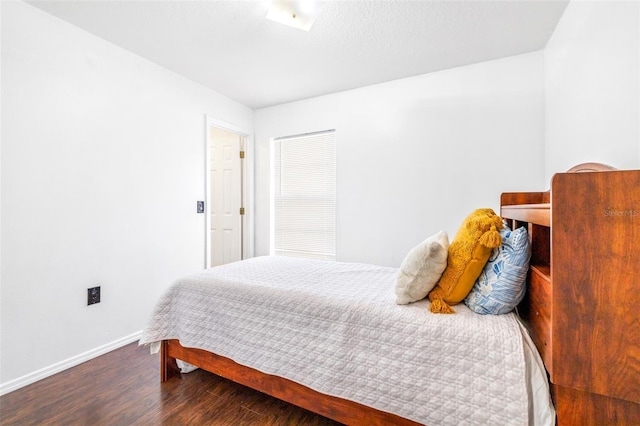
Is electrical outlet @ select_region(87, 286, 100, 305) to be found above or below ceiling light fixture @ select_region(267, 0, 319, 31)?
below

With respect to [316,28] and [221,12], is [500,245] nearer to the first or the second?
[316,28]

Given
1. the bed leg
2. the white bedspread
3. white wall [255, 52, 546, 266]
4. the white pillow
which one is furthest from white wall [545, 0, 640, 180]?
the bed leg

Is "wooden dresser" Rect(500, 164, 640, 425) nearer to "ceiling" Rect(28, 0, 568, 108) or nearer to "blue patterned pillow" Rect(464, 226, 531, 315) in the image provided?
"blue patterned pillow" Rect(464, 226, 531, 315)

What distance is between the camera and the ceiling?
6.01 feet

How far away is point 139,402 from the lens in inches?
64.8

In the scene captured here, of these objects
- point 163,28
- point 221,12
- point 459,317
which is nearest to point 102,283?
point 163,28

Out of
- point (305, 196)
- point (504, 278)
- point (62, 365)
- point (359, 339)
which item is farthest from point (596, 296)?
point (62, 365)

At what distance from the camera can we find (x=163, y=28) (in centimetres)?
206

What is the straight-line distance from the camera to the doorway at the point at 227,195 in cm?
375

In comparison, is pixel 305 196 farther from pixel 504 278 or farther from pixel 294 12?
pixel 504 278

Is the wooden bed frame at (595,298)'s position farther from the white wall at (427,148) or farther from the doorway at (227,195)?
the doorway at (227,195)

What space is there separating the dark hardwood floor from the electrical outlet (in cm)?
46

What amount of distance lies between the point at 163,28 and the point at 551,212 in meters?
2.58

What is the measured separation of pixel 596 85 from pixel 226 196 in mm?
3645
